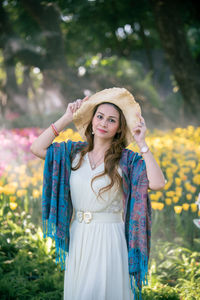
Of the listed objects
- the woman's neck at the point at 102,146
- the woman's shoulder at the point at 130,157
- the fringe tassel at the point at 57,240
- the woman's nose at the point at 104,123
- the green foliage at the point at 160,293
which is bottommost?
the green foliage at the point at 160,293

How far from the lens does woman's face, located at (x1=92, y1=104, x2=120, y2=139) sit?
211 centimetres

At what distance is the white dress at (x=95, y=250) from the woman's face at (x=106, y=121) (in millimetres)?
218

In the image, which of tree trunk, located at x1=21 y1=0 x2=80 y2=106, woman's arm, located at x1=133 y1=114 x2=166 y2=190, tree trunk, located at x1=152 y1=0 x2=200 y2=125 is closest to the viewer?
woman's arm, located at x1=133 y1=114 x2=166 y2=190

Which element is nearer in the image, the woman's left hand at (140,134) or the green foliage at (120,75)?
the woman's left hand at (140,134)

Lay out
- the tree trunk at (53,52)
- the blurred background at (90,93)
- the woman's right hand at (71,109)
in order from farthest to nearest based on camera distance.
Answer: the tree trunk at (53,52) → the blurred background at (90,93) → the woman's right hand at (71,109)

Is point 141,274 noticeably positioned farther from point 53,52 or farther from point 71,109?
point 53,52

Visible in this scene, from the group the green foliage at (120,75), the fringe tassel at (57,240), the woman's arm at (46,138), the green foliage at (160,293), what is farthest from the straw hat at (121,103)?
the green foliage at (120,75)

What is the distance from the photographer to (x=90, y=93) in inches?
370

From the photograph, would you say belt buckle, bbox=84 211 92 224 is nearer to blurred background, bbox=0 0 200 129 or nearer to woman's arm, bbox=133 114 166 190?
woman's arm, bbox=133 114 166 190

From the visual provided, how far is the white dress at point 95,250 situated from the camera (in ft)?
6.40

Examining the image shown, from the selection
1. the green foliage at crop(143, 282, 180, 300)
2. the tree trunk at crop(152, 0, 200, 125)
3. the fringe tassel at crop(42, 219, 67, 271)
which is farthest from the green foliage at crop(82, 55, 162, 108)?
the fringe tassel at crop(42, 219, 67, 271)

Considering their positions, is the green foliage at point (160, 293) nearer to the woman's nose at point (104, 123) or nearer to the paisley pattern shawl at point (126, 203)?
the paisley pattern shawl at point (126, 203)

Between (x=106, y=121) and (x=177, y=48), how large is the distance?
6836 mm

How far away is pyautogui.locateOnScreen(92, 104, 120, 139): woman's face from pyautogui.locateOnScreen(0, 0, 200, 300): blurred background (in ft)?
1.07
